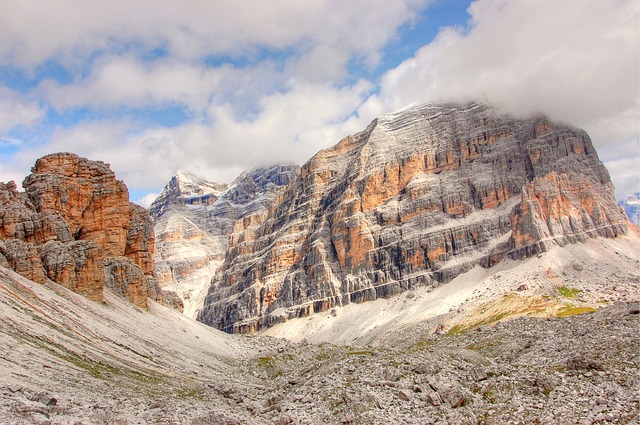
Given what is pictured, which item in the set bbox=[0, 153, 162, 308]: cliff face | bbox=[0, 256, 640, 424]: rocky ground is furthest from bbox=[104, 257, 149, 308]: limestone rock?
bbox=[0, 256, 640, 424]: rocky ground

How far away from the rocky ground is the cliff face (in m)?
14.1

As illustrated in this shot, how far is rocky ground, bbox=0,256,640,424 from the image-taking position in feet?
173

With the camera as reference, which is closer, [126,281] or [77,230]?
[126,281]

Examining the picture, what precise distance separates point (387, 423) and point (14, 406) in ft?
94.7

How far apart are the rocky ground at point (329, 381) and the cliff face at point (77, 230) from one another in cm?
1407

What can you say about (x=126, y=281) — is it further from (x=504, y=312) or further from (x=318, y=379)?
(x=504, y=312)

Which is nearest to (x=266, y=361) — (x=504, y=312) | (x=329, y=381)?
(x=329, y=381)

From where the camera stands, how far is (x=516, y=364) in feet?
227

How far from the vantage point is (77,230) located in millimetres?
141125

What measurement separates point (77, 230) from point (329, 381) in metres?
94.2

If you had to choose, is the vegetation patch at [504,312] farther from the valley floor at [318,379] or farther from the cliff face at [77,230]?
the cliff face at [77,230]

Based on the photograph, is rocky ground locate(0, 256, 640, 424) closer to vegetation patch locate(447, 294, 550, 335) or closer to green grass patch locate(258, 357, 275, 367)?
green grass patch locate(258, 357, 275, 367)

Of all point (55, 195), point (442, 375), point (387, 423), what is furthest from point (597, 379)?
point (55, 195)

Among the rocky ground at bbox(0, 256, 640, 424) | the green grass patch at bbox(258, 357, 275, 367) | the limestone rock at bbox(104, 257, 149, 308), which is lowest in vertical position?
the rocky ground at bbox(0, 256, 640, 424)
